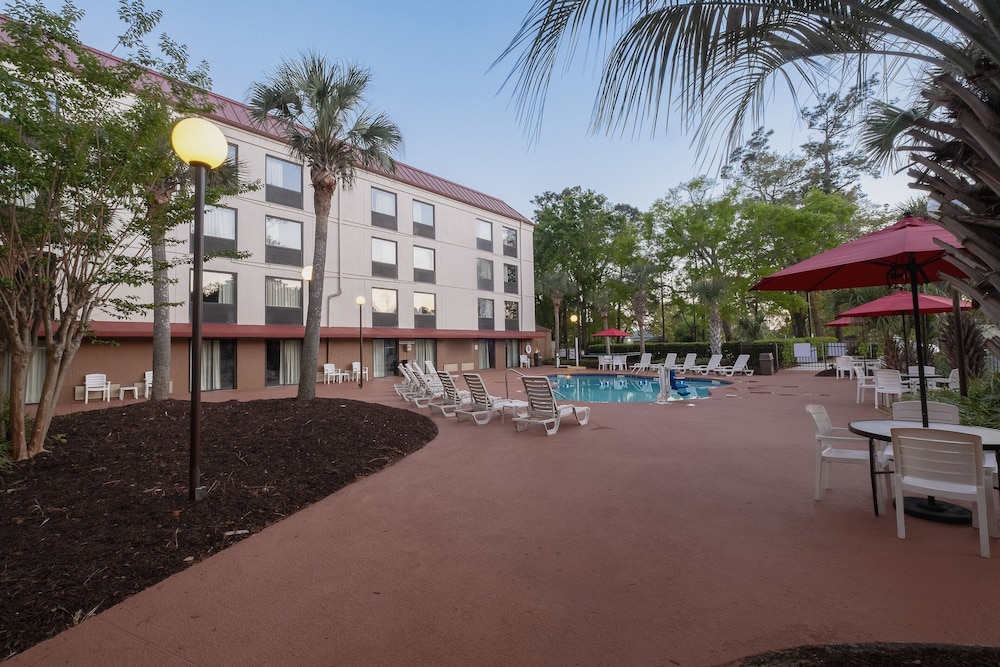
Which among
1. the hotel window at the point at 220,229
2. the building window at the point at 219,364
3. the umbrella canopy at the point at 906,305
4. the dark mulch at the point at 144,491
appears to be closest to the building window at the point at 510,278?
the hotel window at the point at 220,229

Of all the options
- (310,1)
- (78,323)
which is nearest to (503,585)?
(78,323)

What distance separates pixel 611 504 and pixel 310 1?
8.47m

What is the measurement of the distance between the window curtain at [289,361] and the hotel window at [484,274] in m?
12.3

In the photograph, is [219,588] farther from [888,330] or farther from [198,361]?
[888,330]

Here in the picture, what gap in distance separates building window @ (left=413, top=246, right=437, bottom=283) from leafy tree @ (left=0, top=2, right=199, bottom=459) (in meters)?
19.7

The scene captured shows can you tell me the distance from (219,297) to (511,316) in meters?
18.5

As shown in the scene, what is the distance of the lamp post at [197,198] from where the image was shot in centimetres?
433

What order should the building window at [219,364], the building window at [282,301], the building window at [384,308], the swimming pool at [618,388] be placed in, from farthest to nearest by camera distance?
the building window at [384,308], the building window at [282,301], the building window at [219,364], the swimming pool at [618,388]

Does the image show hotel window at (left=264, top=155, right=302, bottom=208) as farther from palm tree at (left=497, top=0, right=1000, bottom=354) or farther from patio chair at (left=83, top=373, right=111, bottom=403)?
palm tree at (left=497, top=0, right=1000, bottom=354)

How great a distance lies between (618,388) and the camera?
1855 centimetres

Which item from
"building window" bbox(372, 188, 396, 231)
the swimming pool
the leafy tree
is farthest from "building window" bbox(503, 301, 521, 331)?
the leafy tree

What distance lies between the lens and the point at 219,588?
3191mm

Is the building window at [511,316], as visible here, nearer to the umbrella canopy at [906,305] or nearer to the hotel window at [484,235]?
the hotel window at [484,235]

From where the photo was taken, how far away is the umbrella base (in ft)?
12.8
